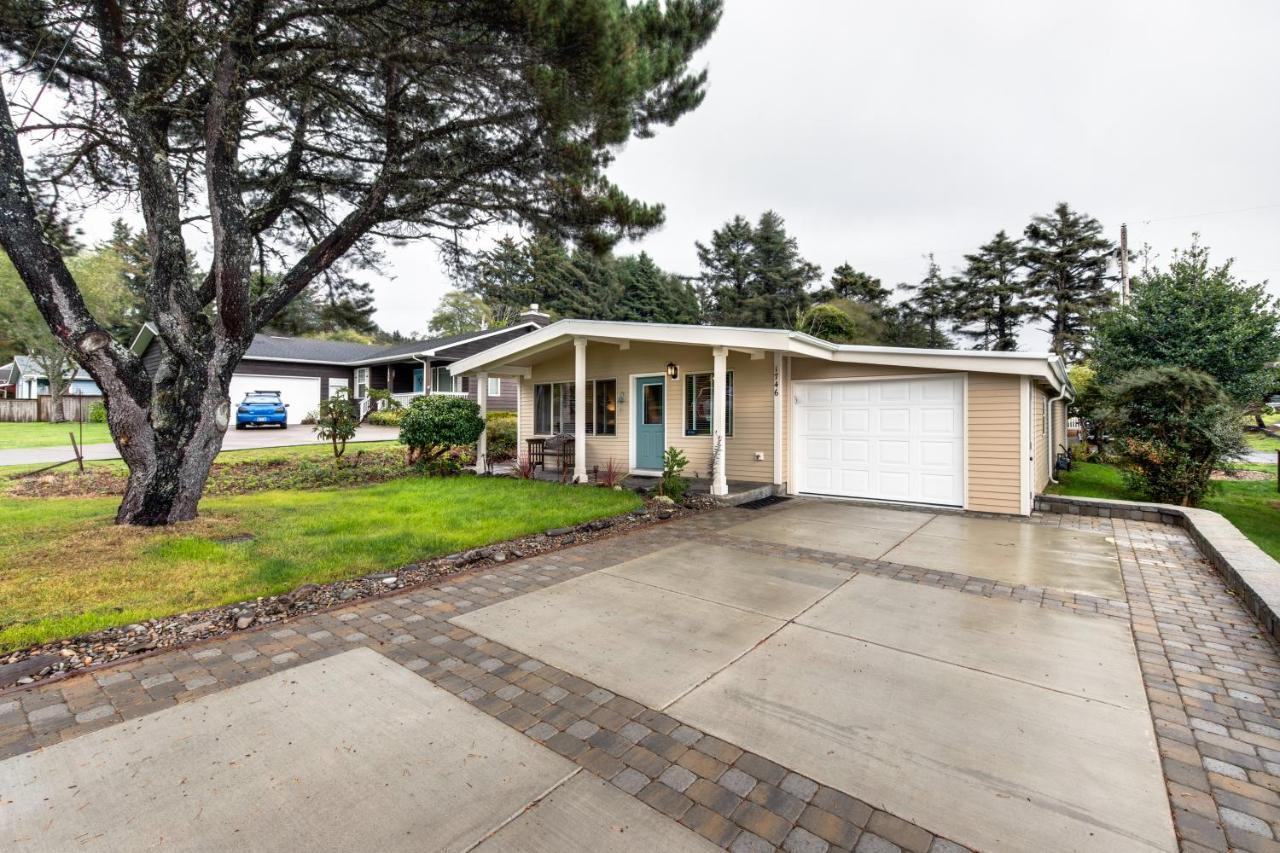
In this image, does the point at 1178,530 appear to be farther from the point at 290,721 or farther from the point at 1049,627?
the point at 290,721

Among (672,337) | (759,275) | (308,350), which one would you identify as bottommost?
(672,337)

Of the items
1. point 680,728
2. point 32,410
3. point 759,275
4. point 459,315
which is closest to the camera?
point 680,728

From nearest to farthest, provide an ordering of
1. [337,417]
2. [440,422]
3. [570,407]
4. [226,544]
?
[226,544] → [440,422] → [337,417] → [570,407]

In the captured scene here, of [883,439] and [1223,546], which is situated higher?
[883,439]

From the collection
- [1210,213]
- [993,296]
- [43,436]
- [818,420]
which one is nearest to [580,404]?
[818,420]

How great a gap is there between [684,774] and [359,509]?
6286 millimetres

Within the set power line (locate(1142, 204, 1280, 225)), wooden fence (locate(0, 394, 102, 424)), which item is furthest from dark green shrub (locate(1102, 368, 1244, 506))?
wooden fence (locate(0, 394, 102, 424))

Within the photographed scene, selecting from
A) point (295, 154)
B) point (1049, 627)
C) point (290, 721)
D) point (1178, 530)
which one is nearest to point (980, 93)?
point (1178, 530)

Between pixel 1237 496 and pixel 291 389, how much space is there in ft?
93.3

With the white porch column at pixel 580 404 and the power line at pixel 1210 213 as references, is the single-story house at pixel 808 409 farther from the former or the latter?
the power line at pixel 1210 213

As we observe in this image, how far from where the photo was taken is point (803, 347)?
7750mm

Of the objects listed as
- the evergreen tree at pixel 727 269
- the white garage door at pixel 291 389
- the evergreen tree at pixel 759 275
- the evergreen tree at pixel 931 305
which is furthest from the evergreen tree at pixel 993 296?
the white garage door at pixel 291 389

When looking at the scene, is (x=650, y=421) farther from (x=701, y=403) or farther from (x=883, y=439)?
(x=883, y=439)

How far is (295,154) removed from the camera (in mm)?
6922
